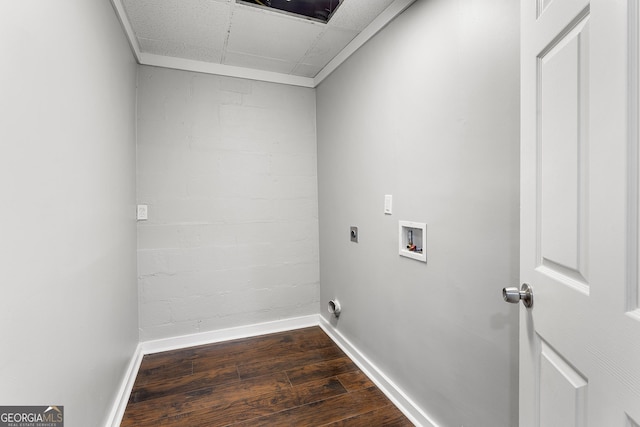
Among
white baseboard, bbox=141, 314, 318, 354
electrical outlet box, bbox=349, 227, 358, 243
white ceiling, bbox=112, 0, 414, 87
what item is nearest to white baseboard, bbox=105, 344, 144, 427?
white baseboard, bbox=141, 314, 318, 354

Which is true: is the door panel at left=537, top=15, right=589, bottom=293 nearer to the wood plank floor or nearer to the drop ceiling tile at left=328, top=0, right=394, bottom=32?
the drop ceiling tile at left=328, top=0, right=394, bottom=32

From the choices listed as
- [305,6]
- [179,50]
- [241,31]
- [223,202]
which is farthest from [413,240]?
[179,50]

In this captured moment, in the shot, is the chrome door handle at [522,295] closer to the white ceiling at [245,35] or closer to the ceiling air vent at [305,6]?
the white ceiling at [245,35]

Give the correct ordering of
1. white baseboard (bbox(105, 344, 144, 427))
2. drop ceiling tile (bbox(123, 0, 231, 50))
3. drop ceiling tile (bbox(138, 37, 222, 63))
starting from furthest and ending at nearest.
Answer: drop ceiling tile (bbox(138, 37, 222, 63)), drop ceiling tile (bbox(123, 0, 231, 50)), white baseboard (bbox(105, 344, 144, 427))

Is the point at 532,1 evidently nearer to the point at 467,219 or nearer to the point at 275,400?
the point at 467,219

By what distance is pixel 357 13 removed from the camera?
1.95 m

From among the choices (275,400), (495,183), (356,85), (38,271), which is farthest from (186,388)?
(356,85)

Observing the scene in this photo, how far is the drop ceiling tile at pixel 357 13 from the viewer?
185 centimetres

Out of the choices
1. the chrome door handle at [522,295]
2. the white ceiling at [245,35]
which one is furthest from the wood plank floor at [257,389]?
the white ceiling at [245,35]

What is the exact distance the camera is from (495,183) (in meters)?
1.26

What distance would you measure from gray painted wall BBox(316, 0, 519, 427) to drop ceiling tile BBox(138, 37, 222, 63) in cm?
111

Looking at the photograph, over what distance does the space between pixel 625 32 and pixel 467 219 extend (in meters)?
0.92

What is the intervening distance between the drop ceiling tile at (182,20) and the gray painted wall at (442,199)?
98cm

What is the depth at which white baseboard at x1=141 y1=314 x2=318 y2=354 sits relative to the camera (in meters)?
2.55
